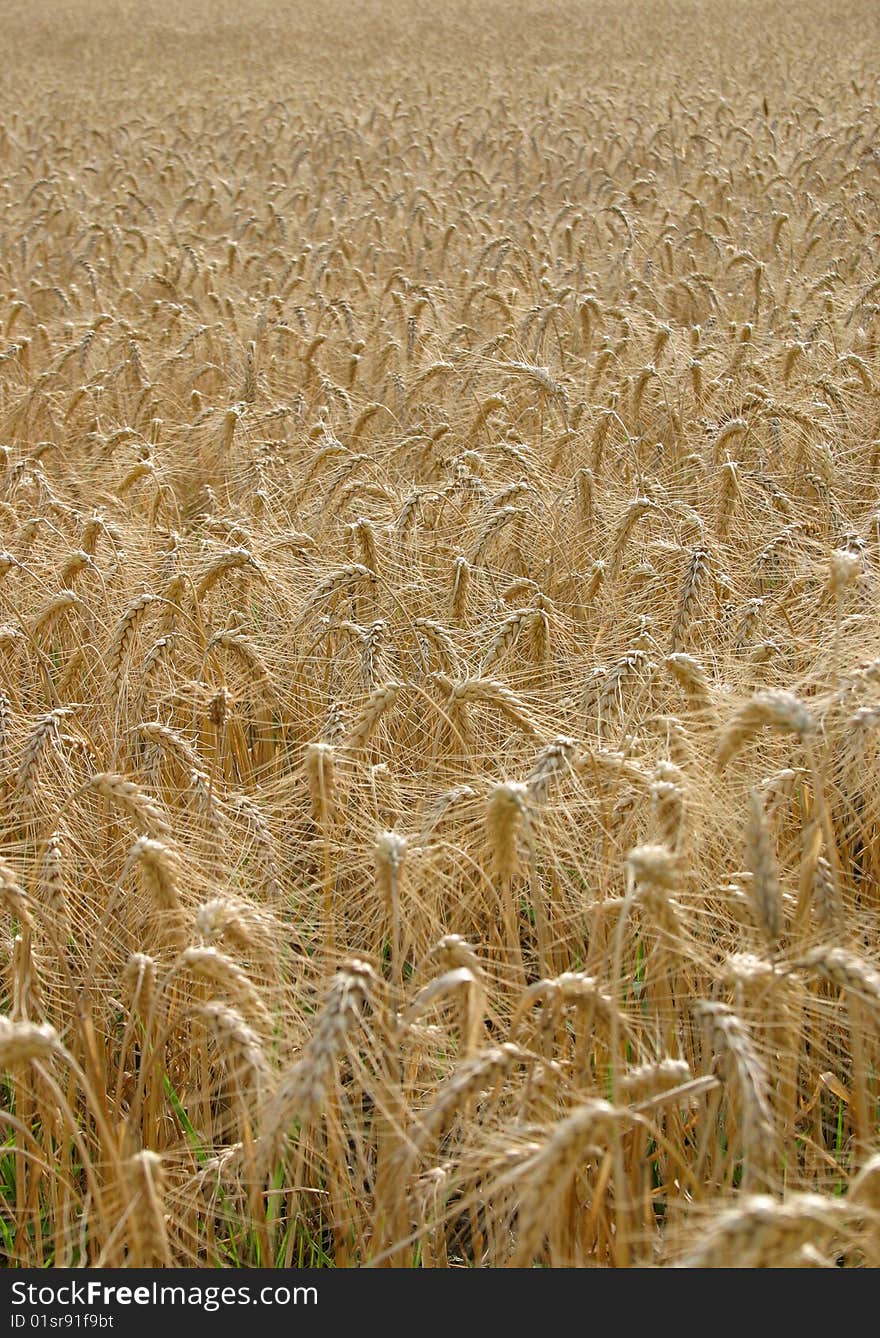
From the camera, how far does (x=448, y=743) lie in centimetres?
251

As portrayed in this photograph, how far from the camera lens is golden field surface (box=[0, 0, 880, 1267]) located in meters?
1.48

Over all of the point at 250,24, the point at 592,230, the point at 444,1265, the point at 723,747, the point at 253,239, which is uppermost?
the point at 250,24

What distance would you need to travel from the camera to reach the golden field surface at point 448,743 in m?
1.48

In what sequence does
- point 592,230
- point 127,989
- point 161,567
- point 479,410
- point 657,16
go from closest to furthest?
1. point 127,989
2. point 161,567
3. point 479,410
4. point 592,230
5. point 657,16

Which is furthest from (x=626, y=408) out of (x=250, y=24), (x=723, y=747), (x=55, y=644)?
(x=250, y=24)

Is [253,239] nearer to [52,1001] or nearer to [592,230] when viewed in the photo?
[592,230]

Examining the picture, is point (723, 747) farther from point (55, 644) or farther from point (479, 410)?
point (479, 410)

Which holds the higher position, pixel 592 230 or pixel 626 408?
pixel 592 230

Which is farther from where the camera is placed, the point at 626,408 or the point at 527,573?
the point at 626,408

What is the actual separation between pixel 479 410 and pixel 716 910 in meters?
2.20

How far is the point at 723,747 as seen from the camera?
159cm

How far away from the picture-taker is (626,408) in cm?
411

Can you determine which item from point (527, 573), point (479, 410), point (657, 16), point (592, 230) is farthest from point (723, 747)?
point (657, 16)
